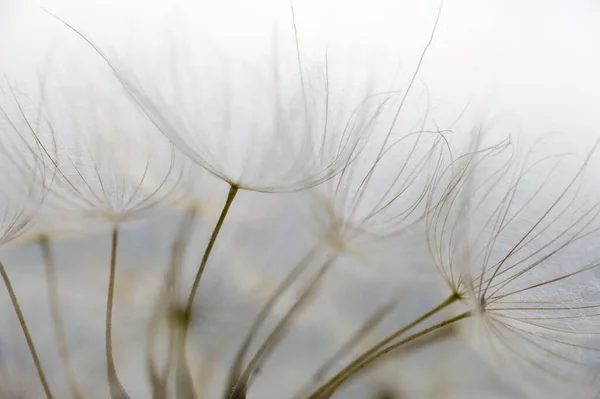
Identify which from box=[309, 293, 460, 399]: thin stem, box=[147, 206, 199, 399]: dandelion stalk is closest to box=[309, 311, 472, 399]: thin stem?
box=[309, 293, 460, 399]: thin stem

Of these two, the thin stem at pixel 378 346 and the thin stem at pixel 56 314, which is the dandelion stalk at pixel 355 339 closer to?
the thin stem at pixel 378 346

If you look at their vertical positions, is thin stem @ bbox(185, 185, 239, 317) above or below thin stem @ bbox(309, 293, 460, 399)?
above

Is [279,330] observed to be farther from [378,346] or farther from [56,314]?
[56,314]

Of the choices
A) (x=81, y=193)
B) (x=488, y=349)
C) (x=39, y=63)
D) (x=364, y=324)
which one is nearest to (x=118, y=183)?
(x=81, y=193)

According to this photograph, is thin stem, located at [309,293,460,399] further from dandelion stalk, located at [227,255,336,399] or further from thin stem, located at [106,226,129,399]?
thin stem, located at [106,226,129,399]

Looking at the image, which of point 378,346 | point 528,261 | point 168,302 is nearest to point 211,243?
point 168,302

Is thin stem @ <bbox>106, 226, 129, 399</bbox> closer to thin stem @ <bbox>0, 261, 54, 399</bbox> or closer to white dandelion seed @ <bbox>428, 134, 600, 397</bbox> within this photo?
thin stem @ <bbox>0, 261, 54, 399</bbox>
